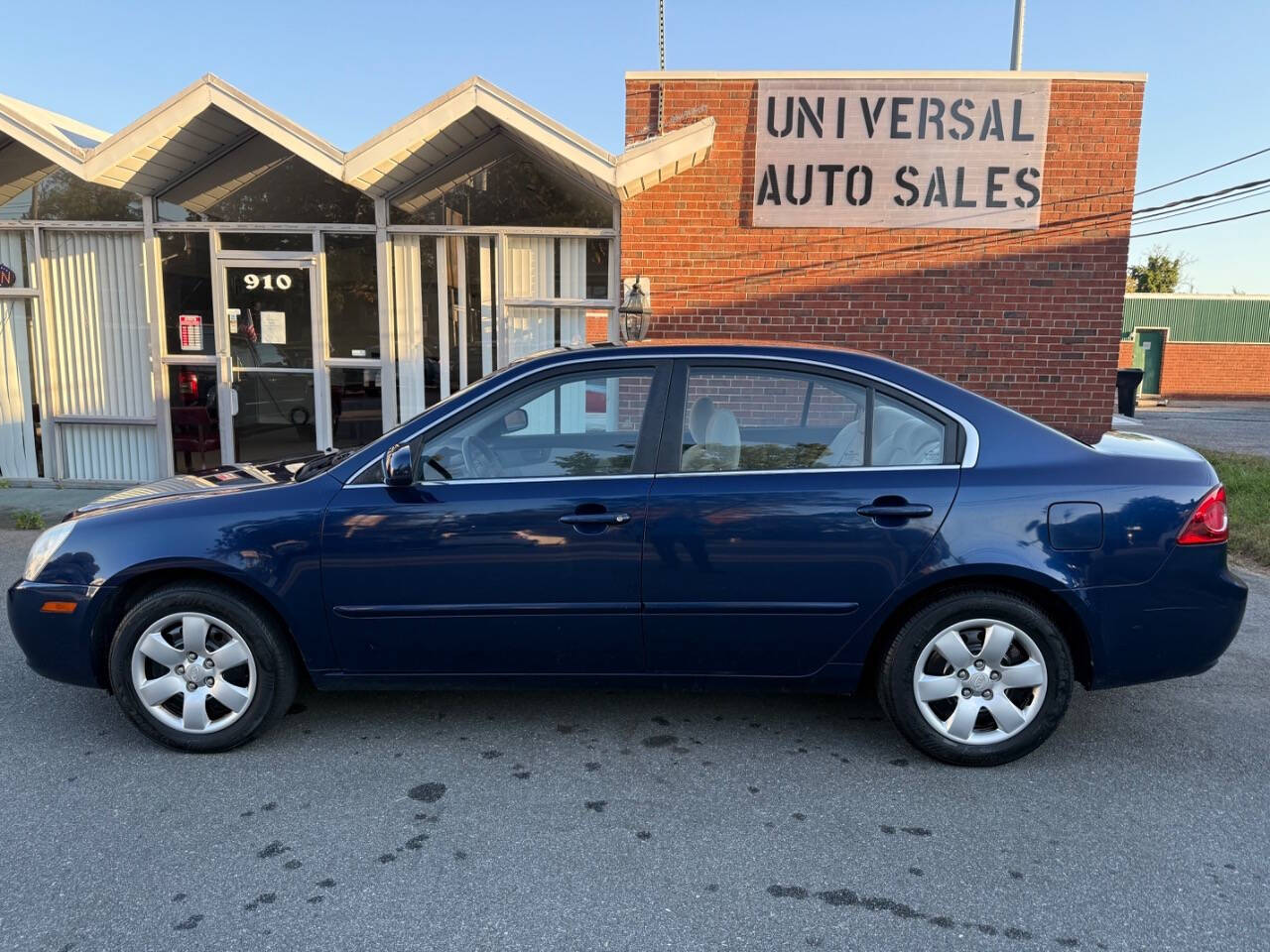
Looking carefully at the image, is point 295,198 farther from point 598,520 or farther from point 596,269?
point 598,520

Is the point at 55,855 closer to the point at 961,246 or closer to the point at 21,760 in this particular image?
the point at 21,760

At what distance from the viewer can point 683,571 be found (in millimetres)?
Answer: 3309

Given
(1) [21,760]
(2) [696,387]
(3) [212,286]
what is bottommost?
(1) [21,760]

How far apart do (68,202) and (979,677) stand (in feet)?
32.1

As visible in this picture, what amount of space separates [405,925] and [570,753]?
1.11 metres

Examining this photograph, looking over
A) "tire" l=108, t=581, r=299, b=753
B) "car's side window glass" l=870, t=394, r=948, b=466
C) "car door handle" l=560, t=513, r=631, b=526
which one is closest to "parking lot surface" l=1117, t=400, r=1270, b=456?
"car's side window glass" l=870, t=394, r=948, b=466

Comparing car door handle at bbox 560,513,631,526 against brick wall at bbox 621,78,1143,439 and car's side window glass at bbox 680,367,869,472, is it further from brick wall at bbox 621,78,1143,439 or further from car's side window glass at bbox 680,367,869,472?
brick wall at bbox 621,78,1143,439

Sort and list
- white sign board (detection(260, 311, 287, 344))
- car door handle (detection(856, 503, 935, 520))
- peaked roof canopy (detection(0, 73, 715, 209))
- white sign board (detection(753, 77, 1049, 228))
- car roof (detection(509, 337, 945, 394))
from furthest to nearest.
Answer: white sign board (detection(260, 311, 287, 344)), white sign board (detection(753, 77, 1049, 228)), peaked roof canopy (detection(0, 73, 715, 209)), car roof (detection(509, 337, 945, 394)), car door handle (detection(856, 503, 935, 520))

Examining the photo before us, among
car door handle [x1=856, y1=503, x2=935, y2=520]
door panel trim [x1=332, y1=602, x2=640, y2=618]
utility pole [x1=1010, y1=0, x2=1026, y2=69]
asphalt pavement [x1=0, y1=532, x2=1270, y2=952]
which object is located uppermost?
utility pole [x1=1010, y1=0, x2=1026, y2=69]

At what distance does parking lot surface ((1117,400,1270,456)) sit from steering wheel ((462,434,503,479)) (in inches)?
515

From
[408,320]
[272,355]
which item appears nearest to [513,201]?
[408,320]

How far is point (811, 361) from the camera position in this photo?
355cm

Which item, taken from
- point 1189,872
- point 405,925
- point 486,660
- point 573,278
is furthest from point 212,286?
point 1189,872

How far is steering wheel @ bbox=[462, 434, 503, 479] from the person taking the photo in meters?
3.45
